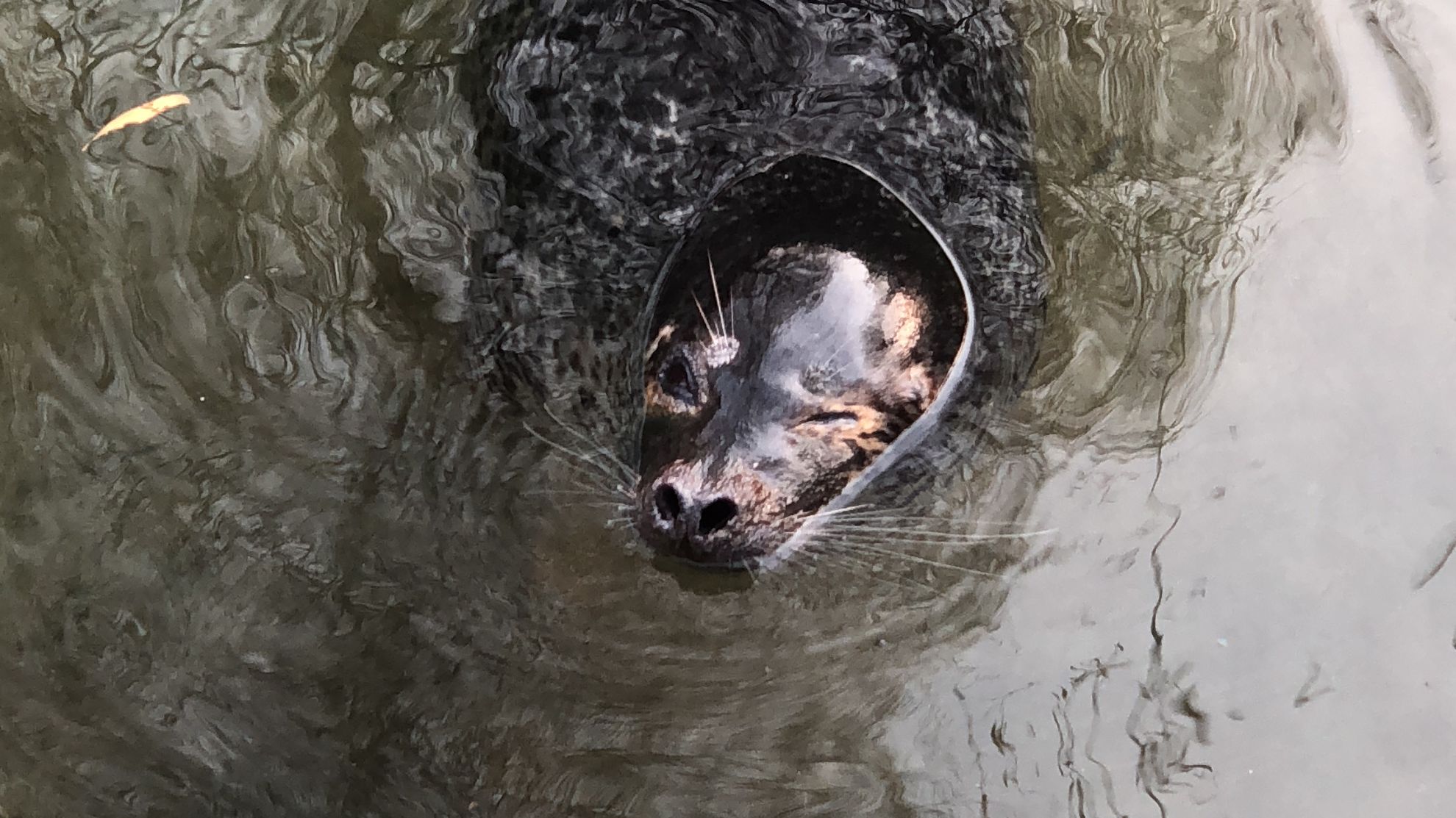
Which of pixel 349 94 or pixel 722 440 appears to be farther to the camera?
pixel 349 94

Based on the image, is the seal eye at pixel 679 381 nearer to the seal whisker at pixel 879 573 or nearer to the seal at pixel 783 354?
the seal at pixel 783 354

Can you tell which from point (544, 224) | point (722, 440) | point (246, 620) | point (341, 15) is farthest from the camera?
point (341, 15)

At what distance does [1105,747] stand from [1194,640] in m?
→ 0.48

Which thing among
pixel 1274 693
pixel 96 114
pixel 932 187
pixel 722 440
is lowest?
pixel 1274 693

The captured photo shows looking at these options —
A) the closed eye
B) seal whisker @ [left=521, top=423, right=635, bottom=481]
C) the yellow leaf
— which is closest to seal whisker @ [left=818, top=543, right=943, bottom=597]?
the closed eye

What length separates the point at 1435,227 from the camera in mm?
4074

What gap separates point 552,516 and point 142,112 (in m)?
2.21

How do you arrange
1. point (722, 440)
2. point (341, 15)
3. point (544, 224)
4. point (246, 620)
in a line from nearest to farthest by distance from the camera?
point (722, 440) < point (246, 620) < point (544, 224) < point (341, 15)

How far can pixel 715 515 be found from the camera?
3045mm

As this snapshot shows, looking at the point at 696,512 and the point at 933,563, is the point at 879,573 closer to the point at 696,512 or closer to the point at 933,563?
the point at 933,563

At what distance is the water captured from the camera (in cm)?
361

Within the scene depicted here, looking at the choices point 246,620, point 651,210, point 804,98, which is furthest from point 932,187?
point 246,620

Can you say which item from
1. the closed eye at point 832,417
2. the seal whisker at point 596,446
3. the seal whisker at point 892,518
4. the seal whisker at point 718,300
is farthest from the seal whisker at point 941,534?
the seal whisker at point 718,300

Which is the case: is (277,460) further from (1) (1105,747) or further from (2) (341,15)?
(1) (1105,747)
